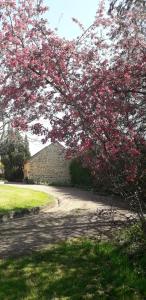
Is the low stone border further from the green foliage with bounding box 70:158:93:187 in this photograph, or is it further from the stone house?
the stone house

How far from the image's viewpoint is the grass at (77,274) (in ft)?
23.1

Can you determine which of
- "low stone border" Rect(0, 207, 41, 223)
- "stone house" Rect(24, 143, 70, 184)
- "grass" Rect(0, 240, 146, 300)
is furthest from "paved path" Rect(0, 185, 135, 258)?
"stone house" Rect(24, 143, 70, 184)

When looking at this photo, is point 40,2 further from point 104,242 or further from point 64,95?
point 104,242

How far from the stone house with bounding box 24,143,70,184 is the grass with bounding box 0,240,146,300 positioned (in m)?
38.0

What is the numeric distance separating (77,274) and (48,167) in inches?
1669

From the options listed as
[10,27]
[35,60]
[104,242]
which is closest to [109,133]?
[35,60]

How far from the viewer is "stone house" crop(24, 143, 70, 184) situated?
4812 centimetres

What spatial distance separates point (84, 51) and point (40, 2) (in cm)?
170

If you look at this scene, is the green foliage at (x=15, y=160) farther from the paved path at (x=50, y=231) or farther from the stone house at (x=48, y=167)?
the paved path at (x=50, y=231)

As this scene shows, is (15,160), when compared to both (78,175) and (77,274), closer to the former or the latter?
(78,175)

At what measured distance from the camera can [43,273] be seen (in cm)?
797

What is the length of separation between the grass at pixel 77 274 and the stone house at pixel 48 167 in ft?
125

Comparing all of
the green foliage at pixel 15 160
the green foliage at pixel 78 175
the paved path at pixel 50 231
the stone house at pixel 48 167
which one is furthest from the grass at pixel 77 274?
the green foliage at pixel 15 160

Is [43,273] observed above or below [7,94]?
below
